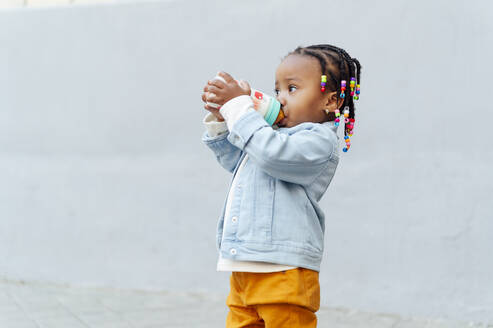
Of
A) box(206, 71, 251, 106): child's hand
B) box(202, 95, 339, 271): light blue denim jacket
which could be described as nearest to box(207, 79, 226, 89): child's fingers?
box(206, 71, 251, 106): child's hand

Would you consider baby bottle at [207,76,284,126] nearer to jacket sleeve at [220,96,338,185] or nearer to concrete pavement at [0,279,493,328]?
jacket sleeve at [220,96,338,185]

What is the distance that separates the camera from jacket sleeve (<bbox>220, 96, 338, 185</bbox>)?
1.78 m

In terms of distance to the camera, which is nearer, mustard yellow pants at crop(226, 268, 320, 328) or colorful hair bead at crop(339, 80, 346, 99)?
mustard yellow pants at crop(226, 268, 320, 328)

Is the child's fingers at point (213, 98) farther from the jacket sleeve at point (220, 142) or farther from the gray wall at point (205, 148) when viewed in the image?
the gray wall at point (205, 148)

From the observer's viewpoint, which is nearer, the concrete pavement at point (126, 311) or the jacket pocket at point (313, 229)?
the jacket pocket at point (313, 229)

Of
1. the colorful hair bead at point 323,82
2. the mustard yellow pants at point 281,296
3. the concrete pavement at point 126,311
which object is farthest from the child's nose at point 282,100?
the concrete pavement at point 126,311

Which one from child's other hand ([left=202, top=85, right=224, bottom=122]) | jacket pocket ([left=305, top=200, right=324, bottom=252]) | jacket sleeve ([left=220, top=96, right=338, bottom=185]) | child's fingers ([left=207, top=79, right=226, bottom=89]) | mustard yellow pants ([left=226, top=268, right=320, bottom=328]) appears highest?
child's fingers ([left=207, top=79, right=226, bottom=89])

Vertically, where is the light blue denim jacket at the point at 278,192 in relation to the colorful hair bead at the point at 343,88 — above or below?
below

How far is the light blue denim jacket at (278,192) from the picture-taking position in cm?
180

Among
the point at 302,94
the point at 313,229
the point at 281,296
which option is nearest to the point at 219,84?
the point at 302,94

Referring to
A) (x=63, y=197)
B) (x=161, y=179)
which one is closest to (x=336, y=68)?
(x=161, y=179)

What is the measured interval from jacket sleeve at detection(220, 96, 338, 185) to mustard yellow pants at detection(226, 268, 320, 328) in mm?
290

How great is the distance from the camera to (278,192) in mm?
1893

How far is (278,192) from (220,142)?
0.29m
